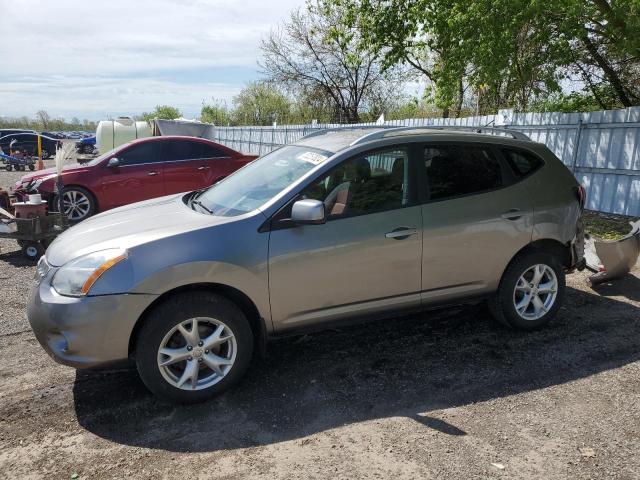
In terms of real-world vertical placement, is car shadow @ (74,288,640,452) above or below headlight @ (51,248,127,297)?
below

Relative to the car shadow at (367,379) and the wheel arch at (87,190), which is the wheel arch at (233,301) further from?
the wheel arch at (87,190)

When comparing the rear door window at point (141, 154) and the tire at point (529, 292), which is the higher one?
the rear door window at point (141, 154)

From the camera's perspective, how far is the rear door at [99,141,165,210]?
9.40 meters

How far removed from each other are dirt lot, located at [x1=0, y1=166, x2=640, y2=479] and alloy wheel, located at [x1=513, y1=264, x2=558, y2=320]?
0.73 feet

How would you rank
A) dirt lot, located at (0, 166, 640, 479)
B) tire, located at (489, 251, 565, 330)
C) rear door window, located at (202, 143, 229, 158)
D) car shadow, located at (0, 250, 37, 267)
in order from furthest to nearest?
rear door window, located at (202, 143, 229, 158), car shadow, located at (0, 250, 37, 267), tire, located at (489, 251, 565, 330), dirt lot, located at (0, 166, 640, 479)

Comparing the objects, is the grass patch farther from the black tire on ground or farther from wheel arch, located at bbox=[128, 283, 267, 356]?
the black tire on ground

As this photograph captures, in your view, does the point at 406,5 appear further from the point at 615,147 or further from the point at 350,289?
the point at 350,289

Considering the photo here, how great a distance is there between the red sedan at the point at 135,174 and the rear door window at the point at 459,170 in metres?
5.76

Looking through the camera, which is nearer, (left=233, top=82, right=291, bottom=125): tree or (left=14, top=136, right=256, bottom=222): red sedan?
(left=14, top=136, right=256, bottom=222): red sedan

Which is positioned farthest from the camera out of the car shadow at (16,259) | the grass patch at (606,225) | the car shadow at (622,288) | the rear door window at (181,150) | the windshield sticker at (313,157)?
the rear door window at (181,150)

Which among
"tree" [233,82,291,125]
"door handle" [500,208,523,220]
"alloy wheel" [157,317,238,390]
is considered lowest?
"alloy wheel" [157,317,238,390]

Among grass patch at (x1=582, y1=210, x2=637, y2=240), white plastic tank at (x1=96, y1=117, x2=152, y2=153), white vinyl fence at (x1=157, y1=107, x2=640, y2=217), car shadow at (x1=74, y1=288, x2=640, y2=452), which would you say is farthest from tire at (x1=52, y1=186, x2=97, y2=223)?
white plastic tank at (x1=96, y1=117, x2=152, y2=153)

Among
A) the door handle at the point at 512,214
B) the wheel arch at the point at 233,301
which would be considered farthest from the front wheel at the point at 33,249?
the door handle at the point at 512,214

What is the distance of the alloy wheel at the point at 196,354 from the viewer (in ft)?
11.0
